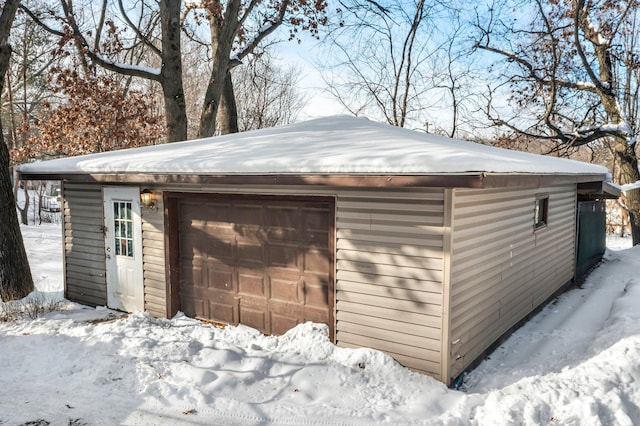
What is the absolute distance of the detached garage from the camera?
4637 mm

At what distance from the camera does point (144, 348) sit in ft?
17.4

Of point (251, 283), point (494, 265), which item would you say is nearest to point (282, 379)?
point (251, 283)

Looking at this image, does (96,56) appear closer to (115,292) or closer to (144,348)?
(115,292)

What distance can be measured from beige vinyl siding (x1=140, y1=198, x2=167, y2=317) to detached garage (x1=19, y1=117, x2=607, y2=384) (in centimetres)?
2

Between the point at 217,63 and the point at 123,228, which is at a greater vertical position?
the point at 217,63

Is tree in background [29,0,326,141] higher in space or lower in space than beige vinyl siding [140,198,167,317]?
higher

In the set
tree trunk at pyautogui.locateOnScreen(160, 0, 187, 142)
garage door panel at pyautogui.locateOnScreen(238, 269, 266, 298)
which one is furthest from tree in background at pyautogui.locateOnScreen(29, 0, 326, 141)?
garage door panel at pyautogui.locateOnScreen(238, 269, 266, 298)

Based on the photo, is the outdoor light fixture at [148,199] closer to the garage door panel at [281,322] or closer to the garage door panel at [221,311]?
the garage door panel at [221,311]

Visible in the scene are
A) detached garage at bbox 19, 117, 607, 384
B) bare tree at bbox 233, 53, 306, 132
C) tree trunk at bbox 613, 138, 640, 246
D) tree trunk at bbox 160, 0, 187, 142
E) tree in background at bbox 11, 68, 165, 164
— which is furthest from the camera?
bare tree at bbox 233, 53, 306, 132

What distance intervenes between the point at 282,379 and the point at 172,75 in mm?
9361

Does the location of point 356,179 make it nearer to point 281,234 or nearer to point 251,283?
point 281,234

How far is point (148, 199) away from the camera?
679 centimetres

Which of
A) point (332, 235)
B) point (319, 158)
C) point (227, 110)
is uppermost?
point (227, 110)

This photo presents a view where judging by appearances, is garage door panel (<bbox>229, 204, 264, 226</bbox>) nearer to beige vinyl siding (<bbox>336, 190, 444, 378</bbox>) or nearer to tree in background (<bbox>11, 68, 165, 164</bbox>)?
beige vinyl siding (<bbox>336, 190, 444, 378</bbox>)
